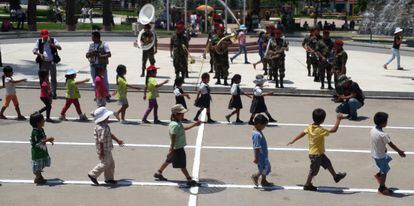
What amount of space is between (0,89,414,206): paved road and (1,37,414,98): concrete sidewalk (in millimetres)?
2714

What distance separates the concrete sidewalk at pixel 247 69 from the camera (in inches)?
679

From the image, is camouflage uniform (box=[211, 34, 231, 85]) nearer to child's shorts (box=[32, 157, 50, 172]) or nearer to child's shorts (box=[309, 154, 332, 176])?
child's shorts (box=[309, 154, 332, 176])

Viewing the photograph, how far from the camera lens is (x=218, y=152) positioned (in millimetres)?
10656

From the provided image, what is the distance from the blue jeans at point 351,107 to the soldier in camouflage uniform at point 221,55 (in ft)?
15.0

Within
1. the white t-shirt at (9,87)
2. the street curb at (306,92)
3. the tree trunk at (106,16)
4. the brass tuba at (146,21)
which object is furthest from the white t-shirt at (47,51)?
the tree trunk at (106,16)

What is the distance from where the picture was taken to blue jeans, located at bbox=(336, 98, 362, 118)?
44.2ft

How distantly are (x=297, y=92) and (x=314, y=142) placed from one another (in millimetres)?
8502

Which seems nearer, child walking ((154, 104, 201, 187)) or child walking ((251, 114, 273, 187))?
child walking ((251, 114, 273, 187))

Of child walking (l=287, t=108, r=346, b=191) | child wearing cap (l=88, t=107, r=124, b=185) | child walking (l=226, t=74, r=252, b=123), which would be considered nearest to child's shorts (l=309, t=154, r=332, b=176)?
child walking (l=287, t=108, r=346, b=191)

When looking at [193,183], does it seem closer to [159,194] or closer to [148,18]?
[159,194]

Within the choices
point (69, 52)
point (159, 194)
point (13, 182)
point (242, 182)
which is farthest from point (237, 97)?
point (69, 52)

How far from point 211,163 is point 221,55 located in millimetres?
7579

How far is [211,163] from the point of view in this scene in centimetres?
995

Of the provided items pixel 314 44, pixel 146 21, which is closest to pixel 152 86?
pixel 146 21
